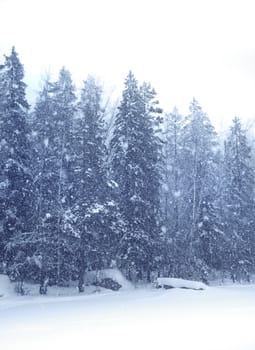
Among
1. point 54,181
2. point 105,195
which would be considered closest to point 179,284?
point 105,195

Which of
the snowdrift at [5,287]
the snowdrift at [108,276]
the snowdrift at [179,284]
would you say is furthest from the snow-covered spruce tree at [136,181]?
the snowdrift at [5,287]

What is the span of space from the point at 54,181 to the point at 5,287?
8025mm

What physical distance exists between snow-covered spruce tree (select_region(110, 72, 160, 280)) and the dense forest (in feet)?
0.23

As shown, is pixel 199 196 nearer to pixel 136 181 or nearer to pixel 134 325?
pixel 136 181

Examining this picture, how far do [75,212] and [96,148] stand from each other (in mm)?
4141

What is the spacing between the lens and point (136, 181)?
26.6m

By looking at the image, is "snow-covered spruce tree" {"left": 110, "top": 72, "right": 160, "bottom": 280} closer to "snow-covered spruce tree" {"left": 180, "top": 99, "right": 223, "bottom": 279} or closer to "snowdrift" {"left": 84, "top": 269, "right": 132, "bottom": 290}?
"snowdrift" {"left": 84, "top": 269, "right": 132, "bottom": 290}

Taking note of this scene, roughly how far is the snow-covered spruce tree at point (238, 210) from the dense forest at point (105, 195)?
0.10 metres

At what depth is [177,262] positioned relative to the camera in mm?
29922

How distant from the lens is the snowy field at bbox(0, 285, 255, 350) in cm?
876

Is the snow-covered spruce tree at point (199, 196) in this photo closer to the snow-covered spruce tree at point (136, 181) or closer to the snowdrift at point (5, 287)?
Result: the snow-covered spruce tree at point (136, 181)

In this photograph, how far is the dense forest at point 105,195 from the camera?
75.9 feet

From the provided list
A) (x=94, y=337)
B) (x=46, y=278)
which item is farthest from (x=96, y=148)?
(x=94, y=337)

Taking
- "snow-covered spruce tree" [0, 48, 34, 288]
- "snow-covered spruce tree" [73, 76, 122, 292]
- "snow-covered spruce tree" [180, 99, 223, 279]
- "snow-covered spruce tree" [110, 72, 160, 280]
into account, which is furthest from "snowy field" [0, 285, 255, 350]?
"snow-covered spruce tree" [180, 99, 223, 279]
